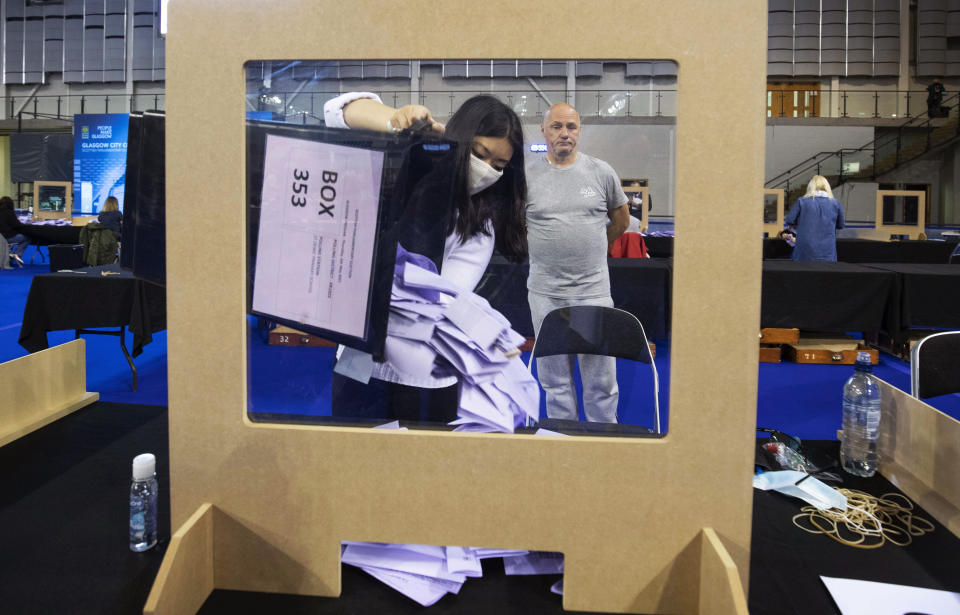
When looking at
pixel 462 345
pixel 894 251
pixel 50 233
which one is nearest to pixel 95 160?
pixel 50 233

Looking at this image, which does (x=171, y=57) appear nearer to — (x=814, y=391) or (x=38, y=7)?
(x=814, y=391)

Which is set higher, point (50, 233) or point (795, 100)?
point (795, 100)

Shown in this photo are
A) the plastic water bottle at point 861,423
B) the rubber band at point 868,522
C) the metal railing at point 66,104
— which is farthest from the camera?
the metal railing at point 66,104

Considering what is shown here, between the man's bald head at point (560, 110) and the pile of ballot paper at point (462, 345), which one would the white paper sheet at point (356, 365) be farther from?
the man's bald head at point (560, 110)

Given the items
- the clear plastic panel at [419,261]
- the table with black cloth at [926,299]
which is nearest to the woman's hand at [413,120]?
the clear plastic panel at [419,261]

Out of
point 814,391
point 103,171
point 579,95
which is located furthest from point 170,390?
point 103,171

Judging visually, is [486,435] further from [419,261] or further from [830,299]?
[830,299]

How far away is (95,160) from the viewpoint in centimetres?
1343

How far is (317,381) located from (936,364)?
156 cm

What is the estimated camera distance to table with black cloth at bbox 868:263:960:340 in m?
3.80

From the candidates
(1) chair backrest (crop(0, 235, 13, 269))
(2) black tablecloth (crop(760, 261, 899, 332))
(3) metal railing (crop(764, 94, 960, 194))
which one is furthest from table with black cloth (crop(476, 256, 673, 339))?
(3) metal railing (crop(764, 94, 960, 194))

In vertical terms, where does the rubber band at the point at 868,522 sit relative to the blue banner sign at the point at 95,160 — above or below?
below

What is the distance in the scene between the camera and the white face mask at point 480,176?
2.01 feet

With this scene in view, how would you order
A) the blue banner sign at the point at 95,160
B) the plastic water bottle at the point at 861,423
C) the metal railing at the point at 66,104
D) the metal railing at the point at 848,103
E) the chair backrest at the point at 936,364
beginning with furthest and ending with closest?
the metal railing at the point at 66,104, the metal railing at the point at 848,103, the blue banner sign at the point at 95,160, the chair backrest at the point at 936,364, the plastic water bottle at the point at 861,423
